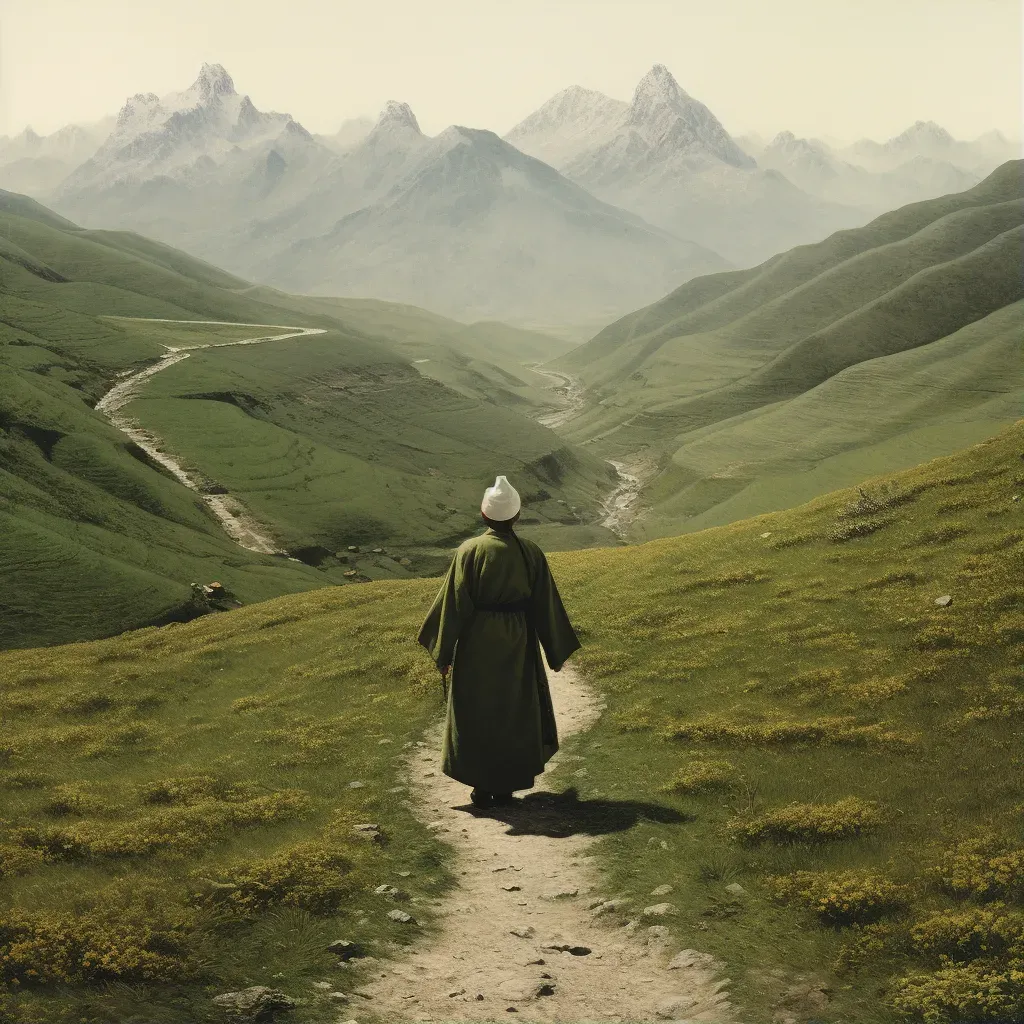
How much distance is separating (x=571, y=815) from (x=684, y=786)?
7.31ft

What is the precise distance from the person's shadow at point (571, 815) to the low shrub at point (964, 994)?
5940 millimetres

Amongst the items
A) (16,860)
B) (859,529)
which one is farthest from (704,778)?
(859,529)

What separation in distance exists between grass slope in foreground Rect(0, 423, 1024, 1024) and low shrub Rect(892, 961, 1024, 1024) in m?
0.03

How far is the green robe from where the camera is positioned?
1802 centimetres

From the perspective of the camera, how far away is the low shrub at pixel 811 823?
15.2 metres

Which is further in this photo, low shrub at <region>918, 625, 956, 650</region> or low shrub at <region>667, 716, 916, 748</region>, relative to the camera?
low shrub at <region>918, 625, 956, 650</region>

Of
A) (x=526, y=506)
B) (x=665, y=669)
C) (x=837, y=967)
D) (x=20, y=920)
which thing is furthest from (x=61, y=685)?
(x=526, y=506)

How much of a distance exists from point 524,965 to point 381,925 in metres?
2.24

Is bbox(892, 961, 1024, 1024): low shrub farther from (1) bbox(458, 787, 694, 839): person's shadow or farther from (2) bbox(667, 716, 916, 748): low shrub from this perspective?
(2) bbox(667, 716, 916, 748): low shrub

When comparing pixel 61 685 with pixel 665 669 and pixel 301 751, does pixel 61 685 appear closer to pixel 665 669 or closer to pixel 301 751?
pixel 301 751

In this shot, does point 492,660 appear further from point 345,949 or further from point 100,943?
point 100,943

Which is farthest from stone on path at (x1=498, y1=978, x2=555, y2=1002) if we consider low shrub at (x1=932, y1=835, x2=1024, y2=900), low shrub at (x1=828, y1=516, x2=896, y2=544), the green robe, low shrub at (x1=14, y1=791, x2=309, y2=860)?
low shrub at (x1=828, y1=516, x2=896, y2=544)

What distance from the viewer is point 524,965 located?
1266cm

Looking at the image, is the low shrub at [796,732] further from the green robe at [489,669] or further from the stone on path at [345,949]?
the stone on path at [345,949]
